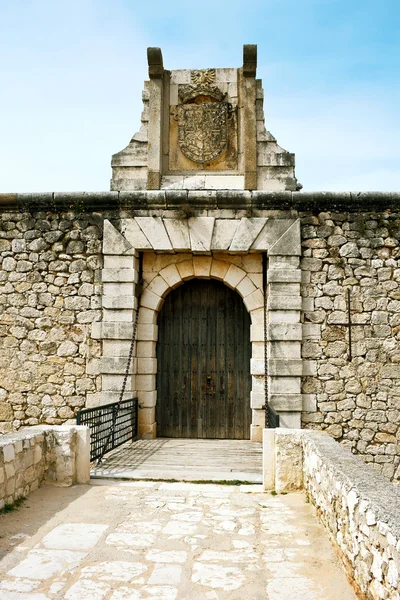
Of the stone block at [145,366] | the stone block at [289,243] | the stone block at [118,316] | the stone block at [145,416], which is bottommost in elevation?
the stone block at [145,416]

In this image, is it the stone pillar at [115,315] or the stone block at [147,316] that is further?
the stone block at [147,316]

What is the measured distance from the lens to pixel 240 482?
216 inches

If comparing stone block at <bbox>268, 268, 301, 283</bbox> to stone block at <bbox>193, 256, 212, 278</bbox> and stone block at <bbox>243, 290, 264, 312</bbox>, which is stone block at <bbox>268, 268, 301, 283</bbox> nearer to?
stone block at <bbox>243, 290, 264, 312</bbox>

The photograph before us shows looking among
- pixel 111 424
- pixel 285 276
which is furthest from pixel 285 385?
pixel 111 424

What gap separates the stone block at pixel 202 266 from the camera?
26.2ft

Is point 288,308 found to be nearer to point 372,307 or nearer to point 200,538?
point 372,307

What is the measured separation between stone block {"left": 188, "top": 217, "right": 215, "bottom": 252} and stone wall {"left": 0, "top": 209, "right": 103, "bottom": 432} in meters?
1.36

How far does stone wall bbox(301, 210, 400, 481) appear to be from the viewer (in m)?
7.44

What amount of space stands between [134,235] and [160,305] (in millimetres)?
1123

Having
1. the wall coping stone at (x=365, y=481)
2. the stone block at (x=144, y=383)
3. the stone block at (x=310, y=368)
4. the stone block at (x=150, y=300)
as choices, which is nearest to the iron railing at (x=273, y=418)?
the stone block at (x=310, y=368)

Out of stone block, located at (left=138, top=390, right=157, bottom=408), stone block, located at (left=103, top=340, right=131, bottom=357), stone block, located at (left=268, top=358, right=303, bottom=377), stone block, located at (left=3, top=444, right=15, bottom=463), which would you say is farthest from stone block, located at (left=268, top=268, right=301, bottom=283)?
stone block, located at (left=3, top=444, right=15, bottom=463)

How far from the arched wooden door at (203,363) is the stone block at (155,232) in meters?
0.86

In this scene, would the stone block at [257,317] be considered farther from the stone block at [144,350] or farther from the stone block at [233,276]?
the stone block at [144,350]

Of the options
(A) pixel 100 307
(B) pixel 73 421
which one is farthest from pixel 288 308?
(B) pixel 73 421
